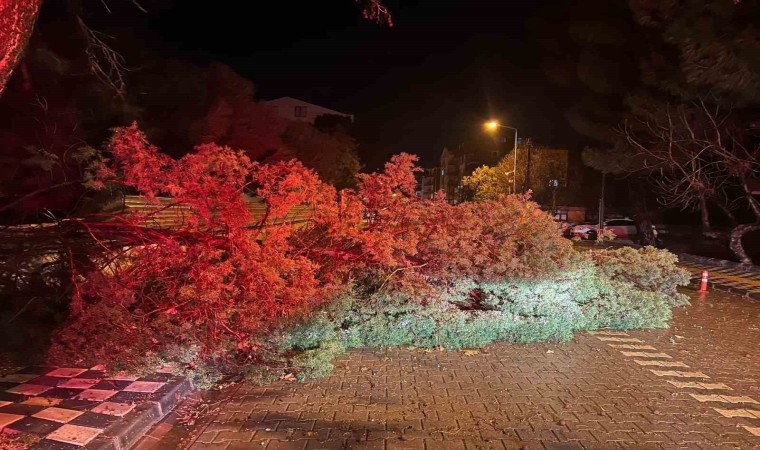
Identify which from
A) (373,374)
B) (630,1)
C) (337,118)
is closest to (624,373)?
(373,374)

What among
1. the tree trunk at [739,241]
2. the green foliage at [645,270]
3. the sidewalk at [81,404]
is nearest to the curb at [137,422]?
the sidewalk at [81,404]

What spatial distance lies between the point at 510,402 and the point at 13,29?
4.84m

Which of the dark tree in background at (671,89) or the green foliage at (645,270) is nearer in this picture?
the green foliage at (645,270)

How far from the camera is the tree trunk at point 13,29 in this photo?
263 cm

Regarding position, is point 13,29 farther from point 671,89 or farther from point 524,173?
point 524,173

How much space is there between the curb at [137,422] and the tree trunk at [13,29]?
2644mm

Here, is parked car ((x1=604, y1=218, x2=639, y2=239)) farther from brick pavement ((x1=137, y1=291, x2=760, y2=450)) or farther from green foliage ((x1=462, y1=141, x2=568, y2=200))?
brick pavement ((x1=137, y1=291, x2=760, y2=450))

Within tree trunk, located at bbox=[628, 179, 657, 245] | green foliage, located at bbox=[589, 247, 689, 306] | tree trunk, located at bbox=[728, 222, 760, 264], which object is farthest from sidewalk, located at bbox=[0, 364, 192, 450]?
tree trunk, located at bbox=[628, 179, 657, 245]

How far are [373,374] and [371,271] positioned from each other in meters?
1.83

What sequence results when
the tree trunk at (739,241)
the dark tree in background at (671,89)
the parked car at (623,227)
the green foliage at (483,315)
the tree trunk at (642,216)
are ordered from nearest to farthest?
1. the green foliage at (483,315)
2. the dark tree in background at (671,89)
3. the tree trunk at (739,241)
4. the tree trunk at (642,216)
5. the parked car at (623,227)

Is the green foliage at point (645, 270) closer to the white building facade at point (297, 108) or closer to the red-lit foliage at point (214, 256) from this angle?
the red-lit foliage at point (214, 256)

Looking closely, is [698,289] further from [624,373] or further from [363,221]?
[363,221]

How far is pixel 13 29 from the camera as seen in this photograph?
269cm

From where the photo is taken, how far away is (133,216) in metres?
5.87
